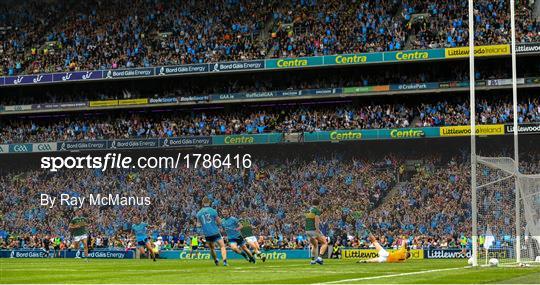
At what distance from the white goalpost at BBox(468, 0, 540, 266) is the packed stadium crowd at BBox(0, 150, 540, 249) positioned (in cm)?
920

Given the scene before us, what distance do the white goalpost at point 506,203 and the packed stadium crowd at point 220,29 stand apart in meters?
21.5

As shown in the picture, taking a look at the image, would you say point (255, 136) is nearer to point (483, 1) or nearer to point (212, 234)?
point (483, 1)

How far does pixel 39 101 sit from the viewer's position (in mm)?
74000

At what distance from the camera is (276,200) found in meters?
61.5

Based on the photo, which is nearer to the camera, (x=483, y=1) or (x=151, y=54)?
(x=483, y=1)

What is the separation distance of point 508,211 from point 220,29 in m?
37.1

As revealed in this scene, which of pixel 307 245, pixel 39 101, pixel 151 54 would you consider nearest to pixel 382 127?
pixel 307 245

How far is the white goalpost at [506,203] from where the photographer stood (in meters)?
28.8

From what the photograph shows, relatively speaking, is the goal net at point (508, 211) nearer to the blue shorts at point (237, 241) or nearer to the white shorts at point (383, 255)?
the white shorts at point (383, 255)

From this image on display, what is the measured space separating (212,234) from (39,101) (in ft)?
156

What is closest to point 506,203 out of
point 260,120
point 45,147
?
point 260,120

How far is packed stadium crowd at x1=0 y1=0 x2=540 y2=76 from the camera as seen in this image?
62844 millimetres

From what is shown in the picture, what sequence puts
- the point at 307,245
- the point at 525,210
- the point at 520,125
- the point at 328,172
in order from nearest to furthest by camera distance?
the point at 525,210
the point at 307,245
the point at 520,125
the point at 328,172

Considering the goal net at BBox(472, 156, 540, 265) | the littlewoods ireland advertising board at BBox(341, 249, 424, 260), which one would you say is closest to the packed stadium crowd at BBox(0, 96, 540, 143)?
the littlewoods ireland advertising board at BBox(341, 249, 424, 260)
